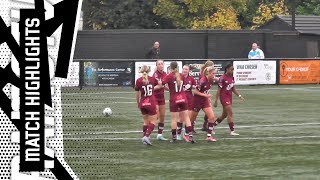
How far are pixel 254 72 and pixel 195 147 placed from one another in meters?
21.4

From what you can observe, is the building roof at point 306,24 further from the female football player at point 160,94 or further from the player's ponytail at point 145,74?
the player's ponytail at point 145,74

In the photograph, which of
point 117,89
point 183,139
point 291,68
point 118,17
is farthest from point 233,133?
point 118,17

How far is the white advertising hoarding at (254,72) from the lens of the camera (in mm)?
38469

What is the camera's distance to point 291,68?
3969cm

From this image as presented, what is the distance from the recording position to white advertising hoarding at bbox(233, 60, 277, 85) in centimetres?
3847

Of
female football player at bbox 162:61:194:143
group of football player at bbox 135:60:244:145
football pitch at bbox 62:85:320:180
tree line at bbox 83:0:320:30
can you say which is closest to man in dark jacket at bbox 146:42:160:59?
football pitch at bbox 62:85:320:180

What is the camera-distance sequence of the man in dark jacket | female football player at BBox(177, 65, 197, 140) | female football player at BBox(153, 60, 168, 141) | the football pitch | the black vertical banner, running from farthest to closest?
1. the man in dark jacket
2. female football player at BBox(177, 65, 197, 140)
3. female football player at BBox(153, 60, 168, 141)
4. the football pitch
5. the black vertical banner

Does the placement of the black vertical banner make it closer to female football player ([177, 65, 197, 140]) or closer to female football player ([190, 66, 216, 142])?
female football player ([177, 65, 197, 140])

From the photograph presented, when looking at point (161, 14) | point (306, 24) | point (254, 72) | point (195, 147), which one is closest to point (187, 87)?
point (195, 147)

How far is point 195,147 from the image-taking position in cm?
1769

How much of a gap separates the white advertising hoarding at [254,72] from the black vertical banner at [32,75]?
3196 cm

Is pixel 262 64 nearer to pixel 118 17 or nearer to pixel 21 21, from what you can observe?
pixel 118 17

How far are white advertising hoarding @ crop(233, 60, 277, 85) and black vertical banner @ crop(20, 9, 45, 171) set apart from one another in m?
32.0

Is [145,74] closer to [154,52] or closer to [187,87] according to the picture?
→ [187,87]
